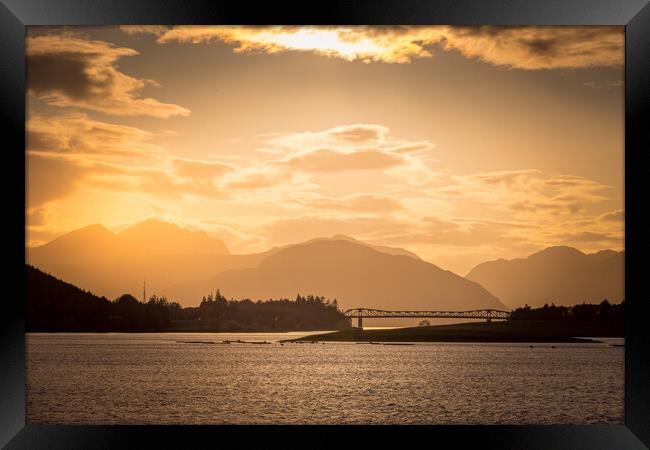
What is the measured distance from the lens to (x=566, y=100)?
38.6 m

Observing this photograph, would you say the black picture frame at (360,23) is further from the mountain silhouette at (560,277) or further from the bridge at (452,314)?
the bridge at (452,314)

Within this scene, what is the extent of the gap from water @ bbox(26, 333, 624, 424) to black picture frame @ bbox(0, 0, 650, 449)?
14.4 m

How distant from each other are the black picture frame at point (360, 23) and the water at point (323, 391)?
1442 cm

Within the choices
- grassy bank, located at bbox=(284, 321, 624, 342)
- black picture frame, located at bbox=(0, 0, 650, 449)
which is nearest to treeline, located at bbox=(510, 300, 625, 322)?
grassy bank, located at bbox=(284, 321, 624, 342)

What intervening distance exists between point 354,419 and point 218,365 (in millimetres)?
27716

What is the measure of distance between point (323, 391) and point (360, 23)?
25.7 meters

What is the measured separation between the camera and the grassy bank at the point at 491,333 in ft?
234

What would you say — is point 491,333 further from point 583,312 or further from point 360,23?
point 360,23

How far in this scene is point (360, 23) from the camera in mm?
8984

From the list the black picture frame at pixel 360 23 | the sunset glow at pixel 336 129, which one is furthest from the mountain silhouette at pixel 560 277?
the black picture frame at pixel 360 23

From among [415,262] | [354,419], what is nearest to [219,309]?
[415,262]

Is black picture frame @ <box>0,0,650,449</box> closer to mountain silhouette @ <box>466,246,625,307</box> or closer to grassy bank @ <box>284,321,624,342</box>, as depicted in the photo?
mountain silhouette @ <box>466,246,625,307</box>

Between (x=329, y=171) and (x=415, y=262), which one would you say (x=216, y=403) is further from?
(x=415, y=262)

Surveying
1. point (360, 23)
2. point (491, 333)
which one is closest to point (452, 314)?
point (491, 333)
